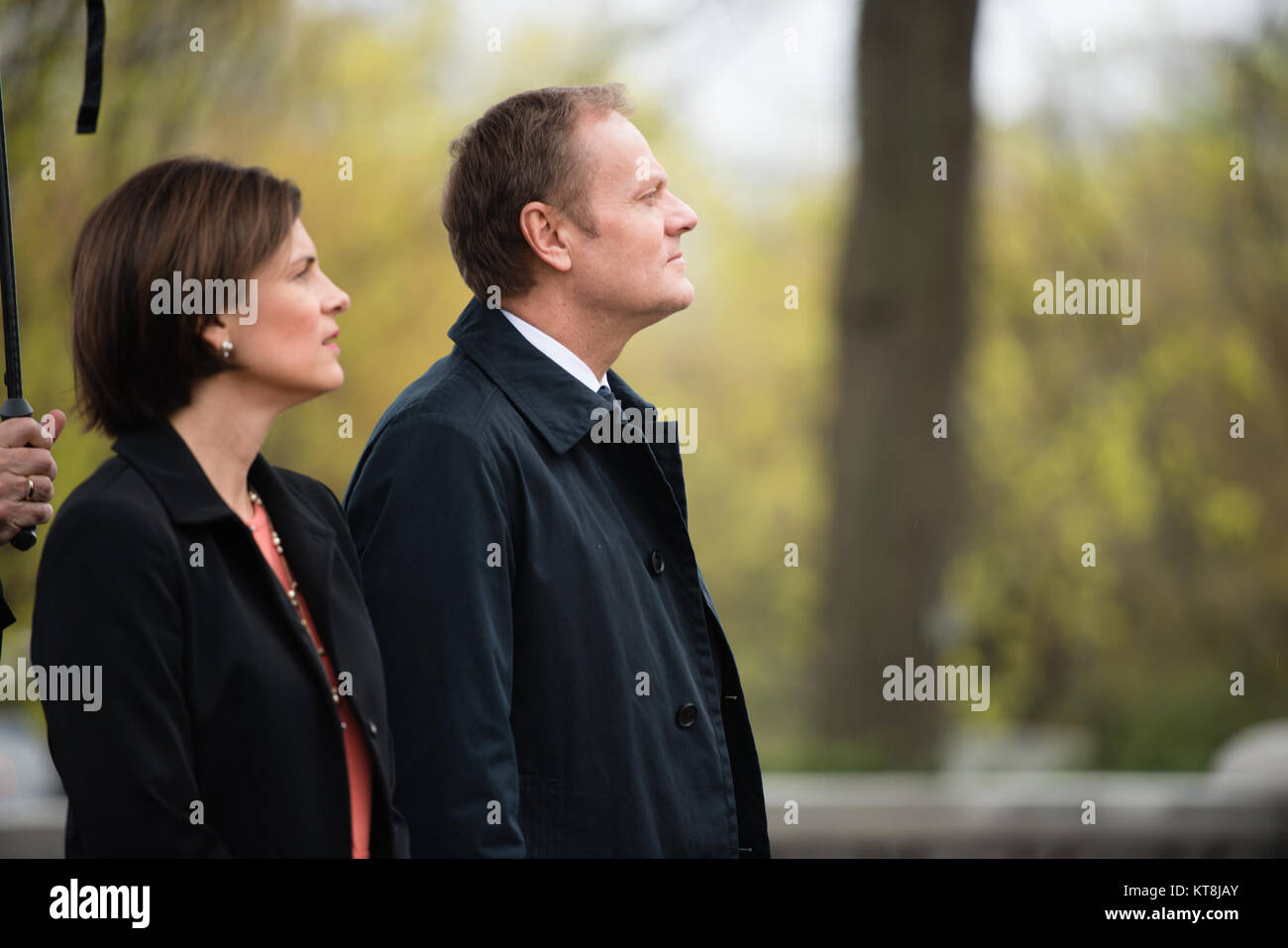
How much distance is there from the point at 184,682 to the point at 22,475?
706 millimetres

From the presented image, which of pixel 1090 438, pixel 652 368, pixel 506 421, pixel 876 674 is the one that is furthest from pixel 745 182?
pixel 506 421

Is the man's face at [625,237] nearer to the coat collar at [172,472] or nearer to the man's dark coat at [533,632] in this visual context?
the man's dark coat at [533,632]

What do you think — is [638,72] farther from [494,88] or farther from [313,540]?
[313,540]

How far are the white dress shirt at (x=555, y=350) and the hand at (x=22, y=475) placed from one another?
2.80 feet

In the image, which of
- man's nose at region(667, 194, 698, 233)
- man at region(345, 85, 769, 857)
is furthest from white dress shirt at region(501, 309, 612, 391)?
man's nose at region(667, 194, 698, 233)

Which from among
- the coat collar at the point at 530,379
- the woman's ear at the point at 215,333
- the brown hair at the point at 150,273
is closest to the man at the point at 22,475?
the brown hair at the point at 150,273

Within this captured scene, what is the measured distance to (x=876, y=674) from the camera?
28.1 ft

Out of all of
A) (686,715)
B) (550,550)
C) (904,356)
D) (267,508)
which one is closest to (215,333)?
(267,508)

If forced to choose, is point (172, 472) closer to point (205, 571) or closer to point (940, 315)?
point (205, 571)

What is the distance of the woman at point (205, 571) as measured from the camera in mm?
1954

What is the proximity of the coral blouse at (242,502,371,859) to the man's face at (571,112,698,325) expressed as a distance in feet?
2.85

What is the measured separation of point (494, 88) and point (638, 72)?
147 centimetres
